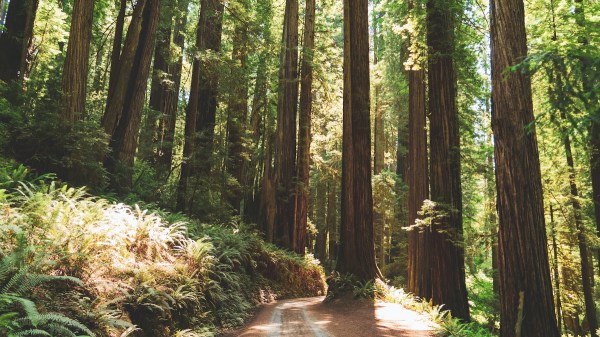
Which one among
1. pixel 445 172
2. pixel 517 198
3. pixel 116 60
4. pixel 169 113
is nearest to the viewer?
pixel 517 198

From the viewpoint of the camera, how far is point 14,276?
132 inches

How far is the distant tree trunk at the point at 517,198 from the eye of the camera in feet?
16.6

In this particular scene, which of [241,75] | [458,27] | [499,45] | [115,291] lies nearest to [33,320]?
[115,291]

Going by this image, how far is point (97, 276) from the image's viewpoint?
444cm

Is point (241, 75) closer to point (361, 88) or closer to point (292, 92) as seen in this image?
point (292, 92)

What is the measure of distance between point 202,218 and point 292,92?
658 centimetres

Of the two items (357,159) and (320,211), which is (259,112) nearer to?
(320,211)

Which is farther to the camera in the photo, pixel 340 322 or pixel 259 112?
pixel 259 112

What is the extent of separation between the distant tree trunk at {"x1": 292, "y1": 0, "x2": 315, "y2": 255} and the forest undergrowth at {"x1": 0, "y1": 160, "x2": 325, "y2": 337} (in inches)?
320

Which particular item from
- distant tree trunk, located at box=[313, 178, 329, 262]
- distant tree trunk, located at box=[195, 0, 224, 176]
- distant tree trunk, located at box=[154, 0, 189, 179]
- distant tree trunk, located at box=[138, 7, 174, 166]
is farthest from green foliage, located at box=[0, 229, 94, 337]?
distant tree trunk, located at box=[313, 178, 329, 262]

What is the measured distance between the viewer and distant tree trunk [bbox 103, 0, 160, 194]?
9992 mm

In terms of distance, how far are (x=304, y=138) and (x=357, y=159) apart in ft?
24.2

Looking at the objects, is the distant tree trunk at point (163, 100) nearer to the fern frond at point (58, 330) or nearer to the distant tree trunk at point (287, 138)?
the distant tree trunk at point (287, 138)

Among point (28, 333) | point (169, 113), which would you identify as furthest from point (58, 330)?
point (169, 113)
